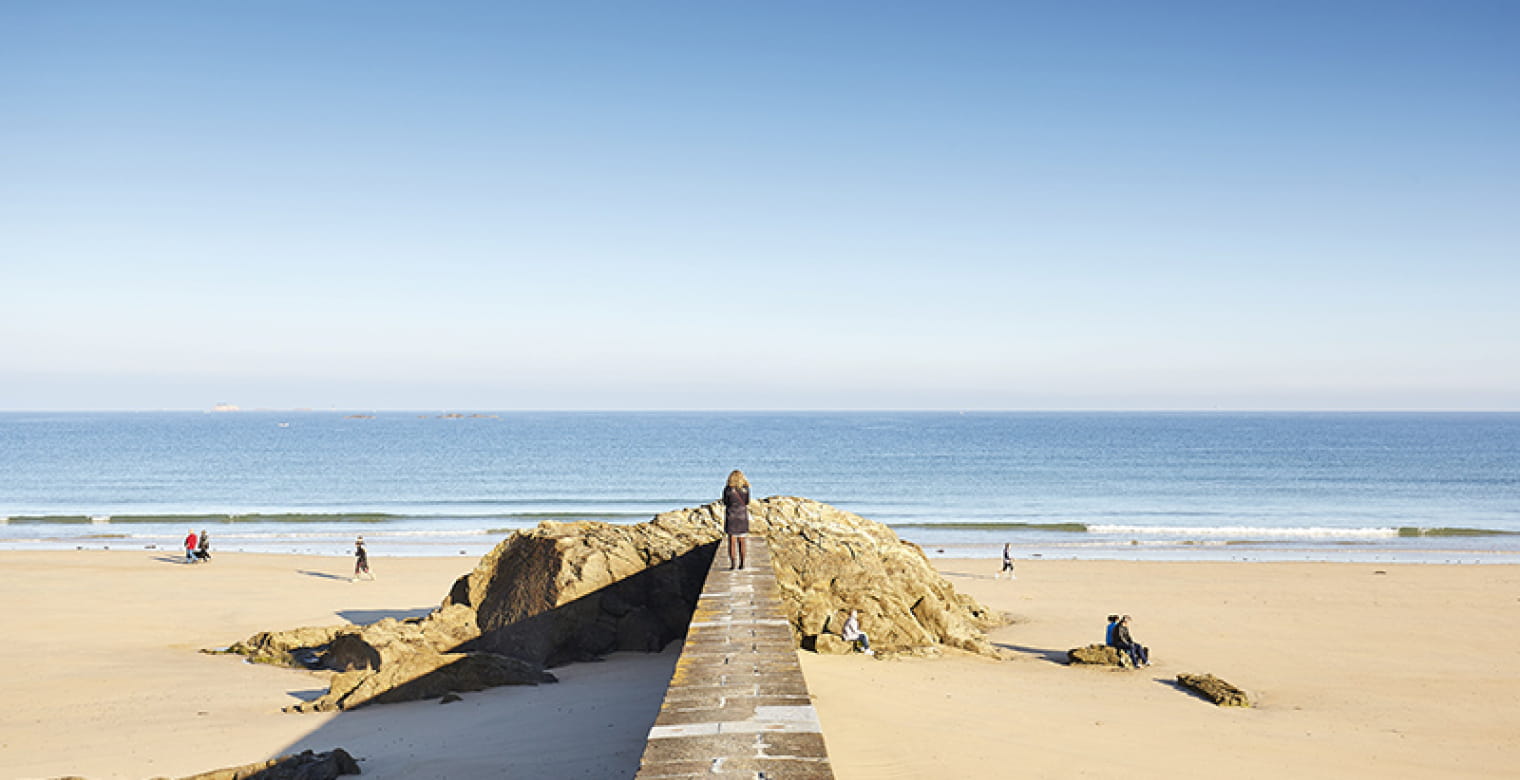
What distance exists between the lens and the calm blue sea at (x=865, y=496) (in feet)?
123

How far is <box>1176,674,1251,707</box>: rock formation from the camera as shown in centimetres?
1281

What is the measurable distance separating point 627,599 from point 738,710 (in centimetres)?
827

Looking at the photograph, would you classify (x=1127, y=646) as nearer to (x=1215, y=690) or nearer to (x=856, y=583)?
(x=1215, y=690)

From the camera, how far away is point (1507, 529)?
4081 centimetres

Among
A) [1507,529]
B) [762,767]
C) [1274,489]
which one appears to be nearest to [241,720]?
[762,767]

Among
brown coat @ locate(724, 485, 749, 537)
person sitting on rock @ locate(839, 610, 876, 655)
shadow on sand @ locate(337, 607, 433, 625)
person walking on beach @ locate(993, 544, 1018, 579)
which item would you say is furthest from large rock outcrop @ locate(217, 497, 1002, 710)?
person walking on beach @ locate(993, 544, 1018, 579)

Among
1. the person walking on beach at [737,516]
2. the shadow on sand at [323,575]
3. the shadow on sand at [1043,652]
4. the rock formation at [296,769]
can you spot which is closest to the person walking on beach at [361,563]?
the shadow on sand at [323,575]

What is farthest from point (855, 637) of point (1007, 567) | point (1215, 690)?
point (1007, 567)

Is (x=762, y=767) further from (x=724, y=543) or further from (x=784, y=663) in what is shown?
(x=724, y=543)

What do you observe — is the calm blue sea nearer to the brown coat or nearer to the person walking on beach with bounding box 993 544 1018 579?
the person walking on beach with bounding box 993 544 1018 579

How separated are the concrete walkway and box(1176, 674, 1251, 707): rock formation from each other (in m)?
6.80

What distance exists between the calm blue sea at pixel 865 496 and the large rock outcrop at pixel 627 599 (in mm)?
19189

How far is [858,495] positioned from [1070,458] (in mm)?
38434

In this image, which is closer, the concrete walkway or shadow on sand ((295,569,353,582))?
the concrete walkway
